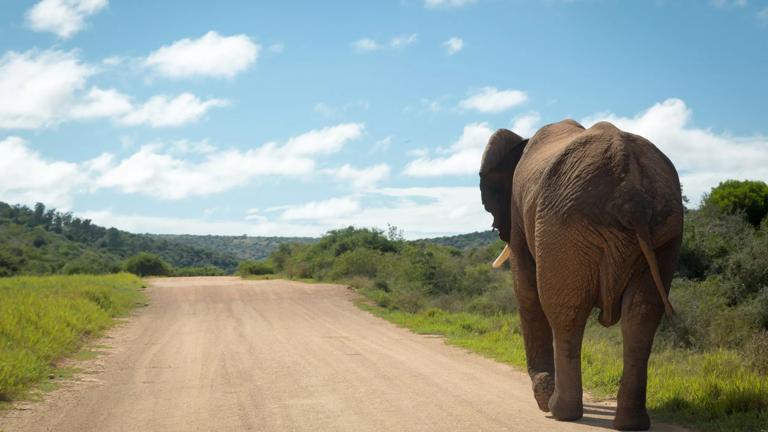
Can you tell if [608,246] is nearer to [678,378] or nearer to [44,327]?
[678,378]

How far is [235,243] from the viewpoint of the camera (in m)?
137

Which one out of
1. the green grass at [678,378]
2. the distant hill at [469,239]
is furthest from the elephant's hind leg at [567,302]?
the distant hill at [469,239]

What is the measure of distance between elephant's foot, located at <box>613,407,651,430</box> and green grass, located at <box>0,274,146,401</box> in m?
6.23

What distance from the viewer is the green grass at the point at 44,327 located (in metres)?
9.35

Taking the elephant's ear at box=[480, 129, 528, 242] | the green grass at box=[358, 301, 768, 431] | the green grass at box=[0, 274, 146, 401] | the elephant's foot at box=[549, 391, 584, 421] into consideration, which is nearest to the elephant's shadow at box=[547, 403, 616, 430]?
the elephant's foot at box=[549, 391, 584, 421]

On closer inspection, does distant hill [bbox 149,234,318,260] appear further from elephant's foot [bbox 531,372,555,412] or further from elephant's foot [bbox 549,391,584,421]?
elephant's foot [bbox 549,391,584,421]

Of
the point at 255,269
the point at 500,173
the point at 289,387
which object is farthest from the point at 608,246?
the point at 255,269

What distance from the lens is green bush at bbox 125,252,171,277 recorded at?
43.6 meters

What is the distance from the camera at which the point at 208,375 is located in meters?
9.93

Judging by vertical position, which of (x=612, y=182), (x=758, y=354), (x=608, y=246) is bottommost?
(x=758, y=354)

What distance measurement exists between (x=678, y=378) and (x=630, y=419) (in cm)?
250

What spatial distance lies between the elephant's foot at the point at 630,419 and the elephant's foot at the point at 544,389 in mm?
966

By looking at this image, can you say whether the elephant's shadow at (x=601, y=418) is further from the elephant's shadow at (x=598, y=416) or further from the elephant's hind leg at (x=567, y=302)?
the elephant's hind leg at (x=567, y=302)

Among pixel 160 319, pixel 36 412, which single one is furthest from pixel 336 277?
pixel 36 412
